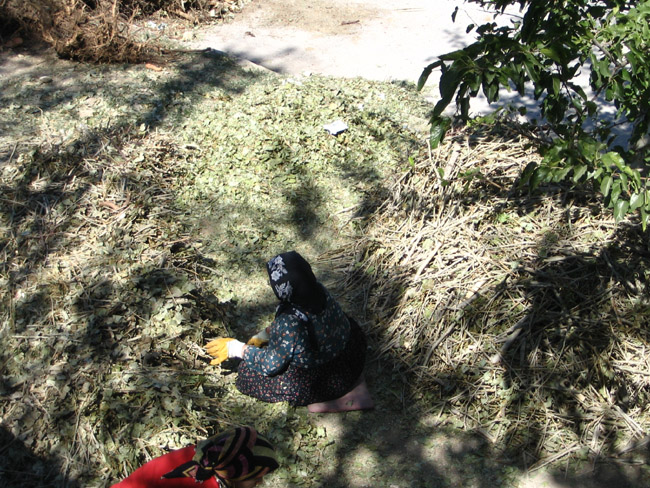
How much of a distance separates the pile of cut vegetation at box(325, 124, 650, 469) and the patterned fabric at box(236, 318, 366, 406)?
41 centimetres

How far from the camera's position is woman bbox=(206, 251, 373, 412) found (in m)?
3.10

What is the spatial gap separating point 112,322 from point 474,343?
7.33 feet

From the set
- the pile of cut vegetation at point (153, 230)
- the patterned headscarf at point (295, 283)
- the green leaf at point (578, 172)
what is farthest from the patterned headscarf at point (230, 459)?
the green leaf at point (578, 172)

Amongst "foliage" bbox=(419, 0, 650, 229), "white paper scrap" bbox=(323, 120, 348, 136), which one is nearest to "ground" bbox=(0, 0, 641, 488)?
"foliage" bbox=(419, 0, 650, 229)

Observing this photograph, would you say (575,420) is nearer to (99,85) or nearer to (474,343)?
(474,343)

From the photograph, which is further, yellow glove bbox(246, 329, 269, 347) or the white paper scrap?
the white paper scrap

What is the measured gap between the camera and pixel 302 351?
3.20 metres

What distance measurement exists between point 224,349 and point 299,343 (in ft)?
1.75

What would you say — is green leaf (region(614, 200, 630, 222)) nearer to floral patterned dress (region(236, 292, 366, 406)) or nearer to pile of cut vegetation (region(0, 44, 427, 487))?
floral patterned dress (region(236, 292, 366, 406))

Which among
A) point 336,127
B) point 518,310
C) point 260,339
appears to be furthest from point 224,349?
point 336,127

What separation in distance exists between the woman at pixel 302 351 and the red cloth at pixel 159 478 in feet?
2.20

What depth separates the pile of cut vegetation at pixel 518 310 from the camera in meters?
3.22

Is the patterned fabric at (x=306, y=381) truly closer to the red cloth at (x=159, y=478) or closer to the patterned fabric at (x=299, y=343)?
the patterned fabric at (x=299, y=343)

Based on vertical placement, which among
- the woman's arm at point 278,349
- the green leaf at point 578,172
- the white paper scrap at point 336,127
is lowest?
the woman's arm at point 278,349
